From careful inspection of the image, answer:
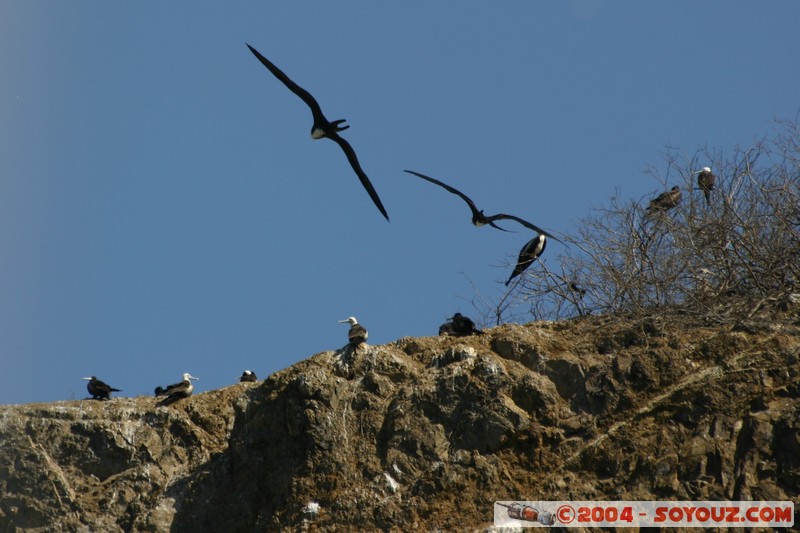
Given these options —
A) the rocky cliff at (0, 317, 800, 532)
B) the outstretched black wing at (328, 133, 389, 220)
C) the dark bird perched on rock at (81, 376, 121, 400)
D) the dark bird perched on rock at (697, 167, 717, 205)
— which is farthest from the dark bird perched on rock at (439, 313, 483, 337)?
the dark bird perched on rock at (81, 376, 121, 400)

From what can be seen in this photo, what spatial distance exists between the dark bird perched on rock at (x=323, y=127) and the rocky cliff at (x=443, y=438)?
178 cm

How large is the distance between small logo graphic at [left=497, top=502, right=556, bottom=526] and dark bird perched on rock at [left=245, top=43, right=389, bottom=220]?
330 centimetres

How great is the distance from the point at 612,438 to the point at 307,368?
10.3ft

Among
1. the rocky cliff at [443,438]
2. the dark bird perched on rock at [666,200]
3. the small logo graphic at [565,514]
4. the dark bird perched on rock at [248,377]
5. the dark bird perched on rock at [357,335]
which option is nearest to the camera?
the small logo graphic at [565,514]

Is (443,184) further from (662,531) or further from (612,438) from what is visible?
(662,531)

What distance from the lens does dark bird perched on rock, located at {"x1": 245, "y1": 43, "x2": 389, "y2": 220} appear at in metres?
13.5

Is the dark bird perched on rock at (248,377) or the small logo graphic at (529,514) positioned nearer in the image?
the small logo graphic at (529,514)

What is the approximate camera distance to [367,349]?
42.3 ft

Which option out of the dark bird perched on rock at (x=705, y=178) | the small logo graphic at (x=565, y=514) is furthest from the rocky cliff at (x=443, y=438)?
the dark bird perched on rock at (x=705, y=178)

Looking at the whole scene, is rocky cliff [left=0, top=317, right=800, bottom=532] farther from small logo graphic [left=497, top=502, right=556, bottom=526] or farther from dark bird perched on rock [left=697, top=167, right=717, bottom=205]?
dark bird perched on rock [left=697, top=167, right=717, bottom=205]

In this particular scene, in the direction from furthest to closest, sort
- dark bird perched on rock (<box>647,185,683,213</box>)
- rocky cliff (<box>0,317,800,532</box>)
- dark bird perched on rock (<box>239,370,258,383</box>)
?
dark bird perched on rock (<box>239,370,258,383</box>) → dark bird perched on rock (<box>647,185,683,213</box>) → rocky cliff (<box>0,317,800,532</box>)

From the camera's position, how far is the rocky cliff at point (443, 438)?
38.0 feet

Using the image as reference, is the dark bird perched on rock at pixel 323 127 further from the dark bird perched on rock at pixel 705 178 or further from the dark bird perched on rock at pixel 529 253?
the dark bird perched on rock at pixel 705 178

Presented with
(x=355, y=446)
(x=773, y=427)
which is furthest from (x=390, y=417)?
(x=773, y=427)
